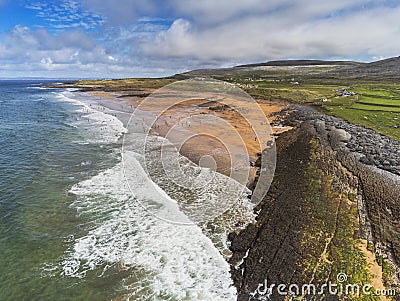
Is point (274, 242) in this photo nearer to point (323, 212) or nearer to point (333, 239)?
point (333, 239)

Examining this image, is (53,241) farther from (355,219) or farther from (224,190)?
(355,219)

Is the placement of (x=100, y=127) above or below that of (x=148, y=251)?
above

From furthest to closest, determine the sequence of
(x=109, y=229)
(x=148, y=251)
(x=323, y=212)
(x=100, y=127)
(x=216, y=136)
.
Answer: (x=100, y=127) → (x=216, y=136) → (x=109, y=229) → (x=323, y=212) → (x=148, y=251)

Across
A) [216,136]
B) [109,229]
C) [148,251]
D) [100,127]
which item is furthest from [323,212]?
[100,127]

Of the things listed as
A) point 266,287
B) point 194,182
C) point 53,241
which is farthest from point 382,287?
point 53,241

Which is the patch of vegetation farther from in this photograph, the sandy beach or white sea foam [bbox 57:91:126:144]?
white sea foam [bbox 57:91:126:144]

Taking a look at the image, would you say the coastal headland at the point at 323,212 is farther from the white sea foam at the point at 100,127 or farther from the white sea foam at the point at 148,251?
the white sea foam at the point at 100,127

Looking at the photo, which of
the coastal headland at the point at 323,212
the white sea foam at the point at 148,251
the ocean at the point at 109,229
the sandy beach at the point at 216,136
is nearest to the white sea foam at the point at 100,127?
the sandy beach at the point at 216,136


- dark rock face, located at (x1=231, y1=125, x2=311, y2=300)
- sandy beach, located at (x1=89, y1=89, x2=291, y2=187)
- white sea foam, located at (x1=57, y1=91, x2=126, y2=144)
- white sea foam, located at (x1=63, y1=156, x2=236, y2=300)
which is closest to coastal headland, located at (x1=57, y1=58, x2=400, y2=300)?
dark rock face, located at (x1=231, y1=125, x2=311, y2=300)
